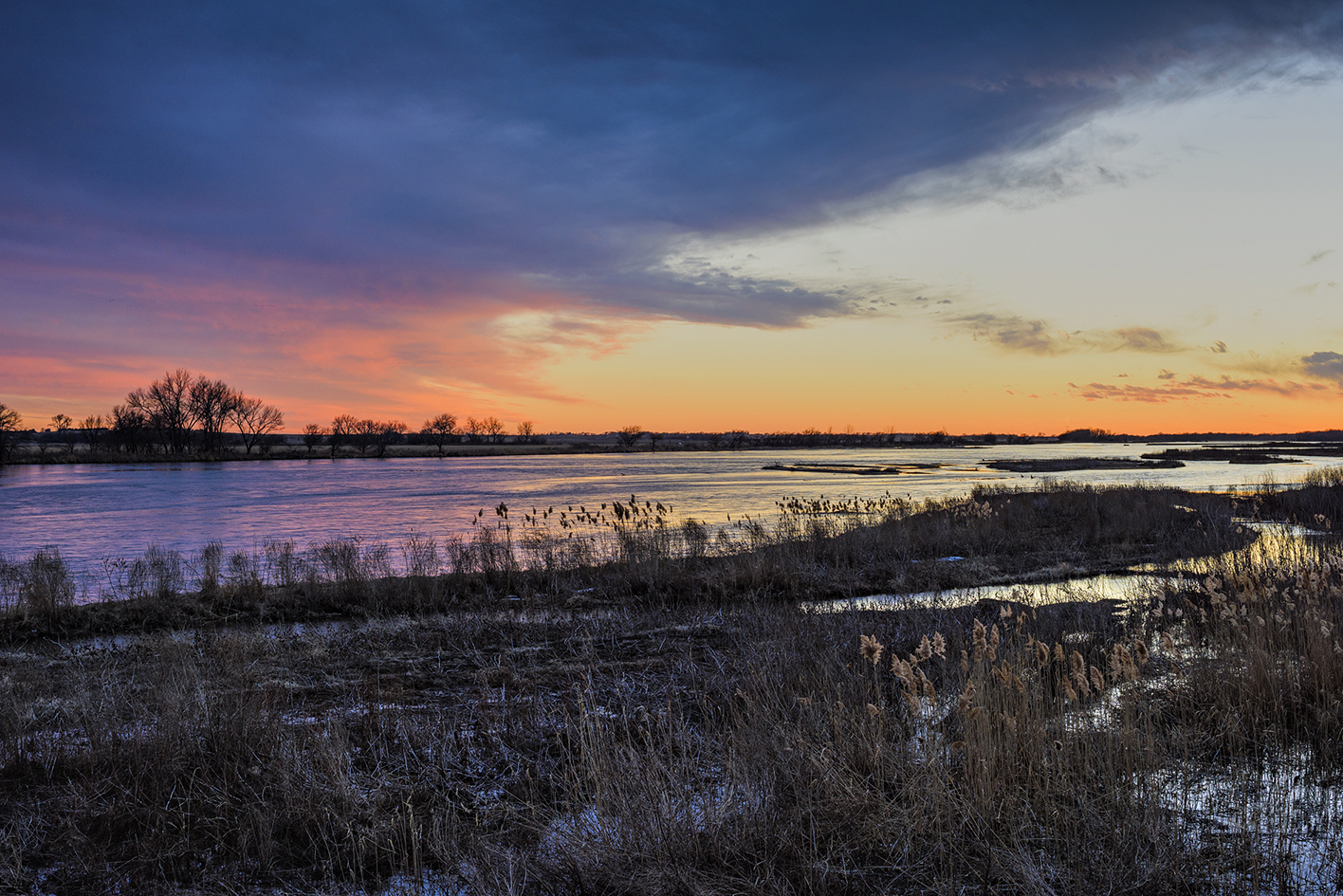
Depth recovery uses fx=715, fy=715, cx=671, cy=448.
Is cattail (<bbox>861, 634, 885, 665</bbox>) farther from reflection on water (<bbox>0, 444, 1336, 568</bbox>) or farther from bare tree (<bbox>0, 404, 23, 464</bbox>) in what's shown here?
bare tree (<bbox>0, 404, 23, 464</bbox>)

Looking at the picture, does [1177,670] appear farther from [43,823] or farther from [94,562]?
[94,562]

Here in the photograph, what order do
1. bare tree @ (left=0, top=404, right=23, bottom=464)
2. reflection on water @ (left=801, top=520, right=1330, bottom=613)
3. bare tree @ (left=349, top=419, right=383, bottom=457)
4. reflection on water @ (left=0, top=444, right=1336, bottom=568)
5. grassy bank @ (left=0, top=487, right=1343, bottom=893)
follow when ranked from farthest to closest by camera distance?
bare tree @ (left=349, top=419, right=383, bottom=457)
bare tree @ (left=0, top=404, right=23, bottom=464)
reflection on water @ (left=0, top=444, right=1336, bottom=568)
reflection on water @ (left=801, top=520, right=1330, bottom=613)
grassy bank @ (left=0, top=487, right=1343, bottom=893)

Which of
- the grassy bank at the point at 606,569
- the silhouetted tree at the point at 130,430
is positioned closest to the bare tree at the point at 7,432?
the silhouetted tree at the point at 130,430

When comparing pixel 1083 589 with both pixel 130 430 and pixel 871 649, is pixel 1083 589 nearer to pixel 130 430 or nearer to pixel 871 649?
pixel 871 649

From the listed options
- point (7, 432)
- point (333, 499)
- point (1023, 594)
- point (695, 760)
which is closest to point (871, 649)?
point (695, 760)

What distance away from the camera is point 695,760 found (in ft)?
18.0

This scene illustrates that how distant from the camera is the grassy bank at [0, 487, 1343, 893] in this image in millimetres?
4227

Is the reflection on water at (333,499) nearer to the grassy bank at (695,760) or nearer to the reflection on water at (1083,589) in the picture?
the reflection on water at (1083,589)

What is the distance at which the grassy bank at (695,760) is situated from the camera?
4227mm

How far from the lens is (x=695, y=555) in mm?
18219

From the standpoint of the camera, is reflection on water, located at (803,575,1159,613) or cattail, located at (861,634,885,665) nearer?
cattail, located at (861,634,885,665)

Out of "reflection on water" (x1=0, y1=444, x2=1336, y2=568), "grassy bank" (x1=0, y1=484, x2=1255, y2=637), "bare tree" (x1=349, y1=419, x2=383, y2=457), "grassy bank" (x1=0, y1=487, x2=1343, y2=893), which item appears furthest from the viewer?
"bare tree" (x1=349, y1=419, x2=383, y2=457)

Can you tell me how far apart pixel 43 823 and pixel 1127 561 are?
21.6 meters

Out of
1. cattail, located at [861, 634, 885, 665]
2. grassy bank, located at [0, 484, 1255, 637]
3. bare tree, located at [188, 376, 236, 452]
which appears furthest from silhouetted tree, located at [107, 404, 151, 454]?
cattail, located at [861, 634, 885, 665]
